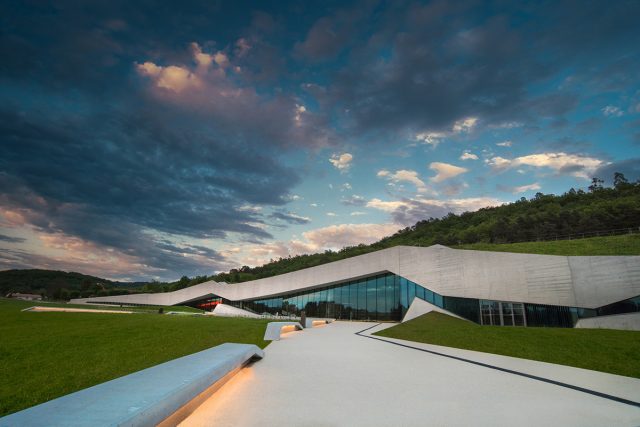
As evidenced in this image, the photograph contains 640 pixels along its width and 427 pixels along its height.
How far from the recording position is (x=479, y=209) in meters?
78.6

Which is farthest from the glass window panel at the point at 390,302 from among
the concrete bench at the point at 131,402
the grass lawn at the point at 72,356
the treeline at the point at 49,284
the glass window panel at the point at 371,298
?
the treeline at the point at 49,284

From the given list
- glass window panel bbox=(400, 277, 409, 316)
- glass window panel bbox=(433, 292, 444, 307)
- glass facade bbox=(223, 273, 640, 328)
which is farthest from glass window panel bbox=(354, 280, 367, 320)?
glass window panel bbox=(433, 292, 444, 307)

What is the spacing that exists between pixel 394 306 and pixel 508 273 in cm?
1061

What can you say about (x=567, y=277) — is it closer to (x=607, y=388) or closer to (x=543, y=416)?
(x=607, y=388)

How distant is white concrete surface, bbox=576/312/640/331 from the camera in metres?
17.8

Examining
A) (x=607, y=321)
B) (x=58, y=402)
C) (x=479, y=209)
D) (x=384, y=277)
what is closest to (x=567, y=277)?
(x=607, y=321)

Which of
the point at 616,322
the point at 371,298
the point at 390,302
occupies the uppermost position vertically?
the point at 371,298

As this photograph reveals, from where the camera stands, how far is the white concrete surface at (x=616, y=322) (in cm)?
1781

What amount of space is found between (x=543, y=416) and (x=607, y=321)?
20770mm

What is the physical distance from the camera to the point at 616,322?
18.5m

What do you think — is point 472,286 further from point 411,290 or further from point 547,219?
point 547,219

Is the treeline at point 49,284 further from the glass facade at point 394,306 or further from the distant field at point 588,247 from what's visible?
the distant field at point 588,247

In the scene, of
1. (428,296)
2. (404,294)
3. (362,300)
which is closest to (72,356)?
(428,296)

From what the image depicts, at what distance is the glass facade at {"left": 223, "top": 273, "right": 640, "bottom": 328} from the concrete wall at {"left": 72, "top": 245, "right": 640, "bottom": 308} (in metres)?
0.50
